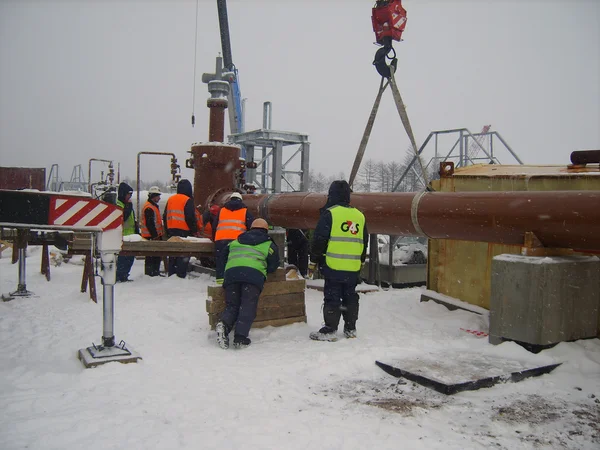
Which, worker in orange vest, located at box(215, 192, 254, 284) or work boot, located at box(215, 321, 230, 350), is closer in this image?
work boot, located at box(215, 321, 230, 350)

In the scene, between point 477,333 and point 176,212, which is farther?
point 176,212

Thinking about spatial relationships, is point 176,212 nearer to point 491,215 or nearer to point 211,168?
point 211,168

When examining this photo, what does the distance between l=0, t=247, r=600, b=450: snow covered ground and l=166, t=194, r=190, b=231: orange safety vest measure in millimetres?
3392

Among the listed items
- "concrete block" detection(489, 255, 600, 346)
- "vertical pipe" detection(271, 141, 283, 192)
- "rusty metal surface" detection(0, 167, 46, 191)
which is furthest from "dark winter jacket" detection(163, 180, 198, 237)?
"rusty metal surface" detection(0, 167, 46, 191)

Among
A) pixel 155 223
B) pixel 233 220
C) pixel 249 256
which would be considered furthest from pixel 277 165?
pixel 249 256

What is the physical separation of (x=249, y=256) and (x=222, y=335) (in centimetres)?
93

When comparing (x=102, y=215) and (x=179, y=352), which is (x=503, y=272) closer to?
(x=179, y=352)

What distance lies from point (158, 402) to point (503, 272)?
3.72m

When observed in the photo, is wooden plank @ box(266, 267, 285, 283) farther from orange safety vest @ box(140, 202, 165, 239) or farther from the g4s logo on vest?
orange safety vest @ box(140, 202, 165, 239)

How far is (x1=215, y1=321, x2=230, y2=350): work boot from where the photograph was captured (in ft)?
19.8

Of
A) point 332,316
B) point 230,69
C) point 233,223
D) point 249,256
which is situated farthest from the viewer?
point 230,69

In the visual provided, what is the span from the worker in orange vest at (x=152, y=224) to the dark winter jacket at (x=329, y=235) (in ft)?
17.0

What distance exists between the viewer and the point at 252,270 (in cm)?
626

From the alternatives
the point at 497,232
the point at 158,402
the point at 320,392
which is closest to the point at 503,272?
the point at 497,232
